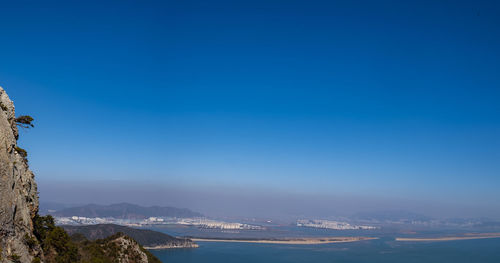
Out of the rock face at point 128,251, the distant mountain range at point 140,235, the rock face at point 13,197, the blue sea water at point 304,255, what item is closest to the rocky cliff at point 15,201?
the rock face at point 13,197

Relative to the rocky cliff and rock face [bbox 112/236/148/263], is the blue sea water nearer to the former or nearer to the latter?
rock face [bbox 112/236/148/263]

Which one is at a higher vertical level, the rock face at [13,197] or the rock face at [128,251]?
the rock face at [13,197]

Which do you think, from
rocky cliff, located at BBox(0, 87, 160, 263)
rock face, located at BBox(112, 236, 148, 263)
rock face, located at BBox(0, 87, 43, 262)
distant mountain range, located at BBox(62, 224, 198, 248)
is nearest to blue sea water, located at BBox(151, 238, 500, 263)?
distant mountain range, located at BBox(62, 224, 198, 248)

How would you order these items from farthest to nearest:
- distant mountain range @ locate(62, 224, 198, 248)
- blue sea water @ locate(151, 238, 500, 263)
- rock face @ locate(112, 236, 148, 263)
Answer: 1. distant mountain range @ locate(62, 224, 198, 248)
2. blue sea water @ locate(151, 238, 500, 263)
3. rock face @ locate(112, 236, 148, 263)

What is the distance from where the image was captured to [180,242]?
86875mm

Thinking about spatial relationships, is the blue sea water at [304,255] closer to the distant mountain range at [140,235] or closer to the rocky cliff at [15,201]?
the distant mountain range at [140,235]

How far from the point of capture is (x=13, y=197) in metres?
9.07

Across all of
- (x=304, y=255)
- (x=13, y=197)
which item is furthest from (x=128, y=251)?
(x=304, y=255)

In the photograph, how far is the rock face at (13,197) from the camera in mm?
8562

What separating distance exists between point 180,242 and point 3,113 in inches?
3246

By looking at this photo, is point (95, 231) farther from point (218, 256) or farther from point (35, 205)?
point (35, 205)

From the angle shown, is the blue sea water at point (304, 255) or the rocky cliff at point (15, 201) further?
the blue sea water at point (304, 255)

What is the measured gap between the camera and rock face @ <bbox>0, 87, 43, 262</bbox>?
28.1 feet

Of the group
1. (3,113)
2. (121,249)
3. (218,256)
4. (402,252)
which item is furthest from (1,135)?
(402,252)
